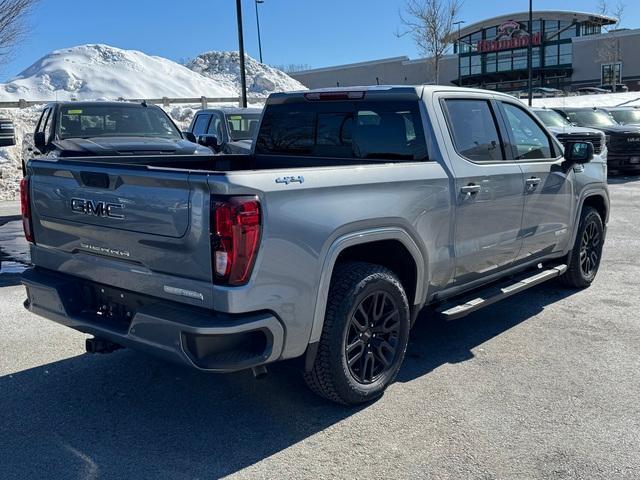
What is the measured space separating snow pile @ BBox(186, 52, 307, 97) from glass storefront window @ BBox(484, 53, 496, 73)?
31462mm

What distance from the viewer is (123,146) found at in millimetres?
9781

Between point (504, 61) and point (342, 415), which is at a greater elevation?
point (504, 61)

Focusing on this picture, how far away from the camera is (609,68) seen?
66.9 metres

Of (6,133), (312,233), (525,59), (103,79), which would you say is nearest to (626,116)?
(6,133)

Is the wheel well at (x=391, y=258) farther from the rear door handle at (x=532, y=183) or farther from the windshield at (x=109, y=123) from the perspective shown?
the windshield at (x=109, y=123)

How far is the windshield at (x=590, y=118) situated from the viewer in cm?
1895

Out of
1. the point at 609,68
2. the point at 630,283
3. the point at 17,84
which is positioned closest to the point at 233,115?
the point at 630,283

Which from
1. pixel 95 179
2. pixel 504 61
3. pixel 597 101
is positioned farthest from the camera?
pixel 504 61

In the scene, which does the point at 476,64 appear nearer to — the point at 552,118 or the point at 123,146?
the point at 552,118

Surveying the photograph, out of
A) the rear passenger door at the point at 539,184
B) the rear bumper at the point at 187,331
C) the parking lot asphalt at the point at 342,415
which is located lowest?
the parking lot asphalt at the point at 342,415

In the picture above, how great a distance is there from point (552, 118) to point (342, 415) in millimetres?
15103

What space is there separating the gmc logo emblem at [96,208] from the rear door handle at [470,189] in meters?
2.29

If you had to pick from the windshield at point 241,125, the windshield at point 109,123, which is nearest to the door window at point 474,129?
the windshield at point 109,123

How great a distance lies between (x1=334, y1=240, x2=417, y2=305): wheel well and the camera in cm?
415
